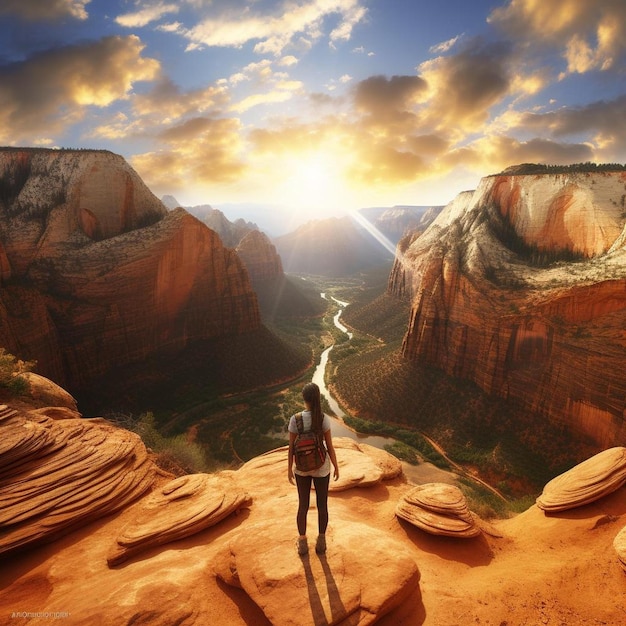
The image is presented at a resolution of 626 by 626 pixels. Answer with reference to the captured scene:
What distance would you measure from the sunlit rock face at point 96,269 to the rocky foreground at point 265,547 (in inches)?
1115

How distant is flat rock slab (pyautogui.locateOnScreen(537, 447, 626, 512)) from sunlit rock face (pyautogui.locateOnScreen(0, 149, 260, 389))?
42.6 metres

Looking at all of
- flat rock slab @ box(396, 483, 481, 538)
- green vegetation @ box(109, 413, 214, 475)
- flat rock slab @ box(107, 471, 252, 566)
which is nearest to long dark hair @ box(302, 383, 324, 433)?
flat rock slab @ box(107, 471, 252, 566)

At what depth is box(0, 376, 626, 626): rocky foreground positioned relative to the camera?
6391 mm

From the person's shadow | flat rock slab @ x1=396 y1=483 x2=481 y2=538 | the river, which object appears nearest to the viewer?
the person's shadow

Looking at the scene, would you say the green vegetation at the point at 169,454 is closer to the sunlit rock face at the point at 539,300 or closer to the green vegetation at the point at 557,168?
the sunlit rock face at the point at 539,300

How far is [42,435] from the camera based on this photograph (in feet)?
38.2

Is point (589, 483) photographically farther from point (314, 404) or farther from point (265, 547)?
point (265, 547)

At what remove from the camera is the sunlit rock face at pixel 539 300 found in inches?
1086

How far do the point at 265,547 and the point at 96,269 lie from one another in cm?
4349

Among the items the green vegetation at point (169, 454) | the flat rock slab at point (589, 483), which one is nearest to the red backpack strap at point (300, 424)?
the flat rock slab at point (589, 483)

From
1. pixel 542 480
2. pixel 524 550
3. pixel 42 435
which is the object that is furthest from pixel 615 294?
pixel 42 435

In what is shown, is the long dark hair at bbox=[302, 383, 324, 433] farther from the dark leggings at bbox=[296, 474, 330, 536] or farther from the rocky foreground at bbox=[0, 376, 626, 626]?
the rocky foreground at bbox=[0, 376, 626, 626]

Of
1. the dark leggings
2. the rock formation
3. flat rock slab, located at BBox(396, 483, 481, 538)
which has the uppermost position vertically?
the rock formation

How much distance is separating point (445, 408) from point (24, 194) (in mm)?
61990
